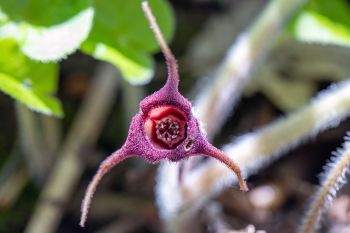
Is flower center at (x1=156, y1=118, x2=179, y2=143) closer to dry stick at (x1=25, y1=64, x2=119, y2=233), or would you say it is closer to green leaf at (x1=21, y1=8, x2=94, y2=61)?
Result: green leaf at (x1=21, y1=8, x2=94, y2=61)

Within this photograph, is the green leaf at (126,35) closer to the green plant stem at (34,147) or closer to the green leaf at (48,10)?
the green leaf at (48,10)

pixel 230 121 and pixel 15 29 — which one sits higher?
pixel 15 29

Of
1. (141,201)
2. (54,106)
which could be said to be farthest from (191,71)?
(54,106)

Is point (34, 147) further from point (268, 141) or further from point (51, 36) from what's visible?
point (268, 141)

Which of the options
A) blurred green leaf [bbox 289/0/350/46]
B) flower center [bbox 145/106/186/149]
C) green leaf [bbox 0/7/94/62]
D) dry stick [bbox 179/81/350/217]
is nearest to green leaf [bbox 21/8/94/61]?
green leaf [bbox 0/7/94/62]

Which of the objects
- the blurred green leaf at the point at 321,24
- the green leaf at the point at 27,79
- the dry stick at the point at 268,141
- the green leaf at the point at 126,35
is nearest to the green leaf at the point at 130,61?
the green leaf at the point at 126,35

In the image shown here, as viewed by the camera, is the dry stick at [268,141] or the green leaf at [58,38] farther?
the dry stick at [268,141]

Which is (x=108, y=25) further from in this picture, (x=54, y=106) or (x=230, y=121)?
(x=230, y=121)
